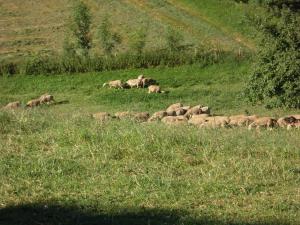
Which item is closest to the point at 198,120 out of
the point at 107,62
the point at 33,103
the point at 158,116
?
the point at 158,116

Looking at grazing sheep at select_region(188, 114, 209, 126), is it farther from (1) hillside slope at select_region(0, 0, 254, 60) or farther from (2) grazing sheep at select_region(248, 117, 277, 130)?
(1) hillside slope at select_region(0, 0, 254, 60)

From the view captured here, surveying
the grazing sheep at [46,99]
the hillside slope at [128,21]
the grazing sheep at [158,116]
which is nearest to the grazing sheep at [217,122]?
the grazing sheep at [158,116]

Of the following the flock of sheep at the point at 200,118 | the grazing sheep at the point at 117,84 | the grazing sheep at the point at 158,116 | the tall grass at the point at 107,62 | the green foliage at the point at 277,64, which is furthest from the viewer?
the tall grass at the point at 107,62

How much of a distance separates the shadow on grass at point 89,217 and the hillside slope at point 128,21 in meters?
26.7

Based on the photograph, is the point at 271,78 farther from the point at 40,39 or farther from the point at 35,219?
the point at 40,39

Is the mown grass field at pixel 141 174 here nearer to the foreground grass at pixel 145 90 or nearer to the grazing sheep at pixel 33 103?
the foreground grass at pixel 145 90

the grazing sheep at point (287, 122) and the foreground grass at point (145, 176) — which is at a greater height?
the foreground grass at point (145, 176)

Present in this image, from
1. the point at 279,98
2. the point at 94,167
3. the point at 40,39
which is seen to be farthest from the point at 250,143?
the point at 40,39

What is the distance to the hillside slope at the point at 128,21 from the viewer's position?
117ft

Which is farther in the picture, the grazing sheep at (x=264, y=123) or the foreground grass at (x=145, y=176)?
the grazing sheep at (x=264, y=123)

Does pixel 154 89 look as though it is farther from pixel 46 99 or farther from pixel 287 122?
pixel 287 122

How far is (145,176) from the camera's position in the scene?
25.6 feet

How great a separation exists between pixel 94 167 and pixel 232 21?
1289 inches

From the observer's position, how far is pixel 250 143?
32.3 feet
